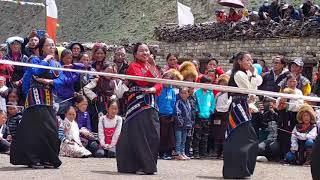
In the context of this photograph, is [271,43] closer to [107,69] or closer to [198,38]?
[198,38]

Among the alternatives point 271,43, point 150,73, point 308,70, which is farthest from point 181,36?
point 150,73

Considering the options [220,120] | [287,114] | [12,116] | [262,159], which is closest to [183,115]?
[220,120]

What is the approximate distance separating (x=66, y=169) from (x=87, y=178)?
87 cm

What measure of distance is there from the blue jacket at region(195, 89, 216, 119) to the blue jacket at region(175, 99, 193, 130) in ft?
1.18

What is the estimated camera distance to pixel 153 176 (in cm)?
902

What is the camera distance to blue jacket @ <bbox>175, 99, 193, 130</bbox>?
12.0 m

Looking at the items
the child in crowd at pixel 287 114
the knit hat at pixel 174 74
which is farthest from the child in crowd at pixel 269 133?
the knit hat at pixel 174 74

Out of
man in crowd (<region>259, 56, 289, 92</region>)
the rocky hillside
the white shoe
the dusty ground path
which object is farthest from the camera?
the rocky hillside

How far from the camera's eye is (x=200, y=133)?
12648mm

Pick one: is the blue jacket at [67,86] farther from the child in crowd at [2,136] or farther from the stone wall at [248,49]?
the stone wall at [248,49]

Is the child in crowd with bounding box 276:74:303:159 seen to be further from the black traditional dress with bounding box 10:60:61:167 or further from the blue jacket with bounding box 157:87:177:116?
the black traditional dress with bounding box 10:60:61:167

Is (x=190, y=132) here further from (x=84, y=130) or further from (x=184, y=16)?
(x=184, y=16)

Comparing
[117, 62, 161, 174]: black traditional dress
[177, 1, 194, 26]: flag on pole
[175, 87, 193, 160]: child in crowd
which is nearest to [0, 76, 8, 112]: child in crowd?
[175, 87, 193, 160]: child in crowd

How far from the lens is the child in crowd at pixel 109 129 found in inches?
450
